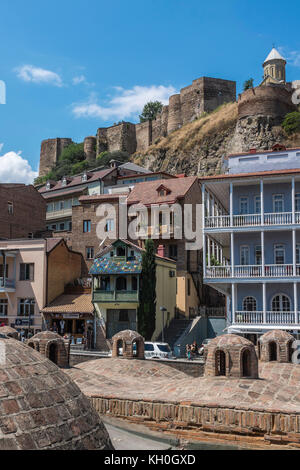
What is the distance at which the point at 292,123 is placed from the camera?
64188 millimetres

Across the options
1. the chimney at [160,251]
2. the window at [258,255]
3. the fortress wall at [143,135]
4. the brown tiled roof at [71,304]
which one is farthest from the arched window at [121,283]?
the fortress wall at [143,135]

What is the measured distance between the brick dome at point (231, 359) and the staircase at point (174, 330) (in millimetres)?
19630

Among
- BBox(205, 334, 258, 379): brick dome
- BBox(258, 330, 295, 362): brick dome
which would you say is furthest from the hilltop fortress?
BBox(205, 334, 258, 379): brick dome

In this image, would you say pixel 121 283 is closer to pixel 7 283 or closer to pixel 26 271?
pixel 26 271

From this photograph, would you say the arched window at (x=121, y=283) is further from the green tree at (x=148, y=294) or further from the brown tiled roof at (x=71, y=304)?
the brown tiled roof at (x=71, y=304)

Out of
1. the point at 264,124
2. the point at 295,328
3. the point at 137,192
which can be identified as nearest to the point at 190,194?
the point at 137,192

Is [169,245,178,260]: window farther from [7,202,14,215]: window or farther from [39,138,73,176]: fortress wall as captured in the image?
[39,138,73,176]: fortress wall

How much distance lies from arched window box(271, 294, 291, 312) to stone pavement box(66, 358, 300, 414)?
1088 centimetres

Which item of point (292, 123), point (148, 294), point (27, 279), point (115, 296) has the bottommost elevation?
point (115, 296)

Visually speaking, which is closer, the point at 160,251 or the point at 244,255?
the point at 244,255

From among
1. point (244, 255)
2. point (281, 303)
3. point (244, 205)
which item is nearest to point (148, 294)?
point (244, 255)

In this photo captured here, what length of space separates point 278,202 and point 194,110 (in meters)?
59.6

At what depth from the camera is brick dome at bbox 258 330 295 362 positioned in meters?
19.4
